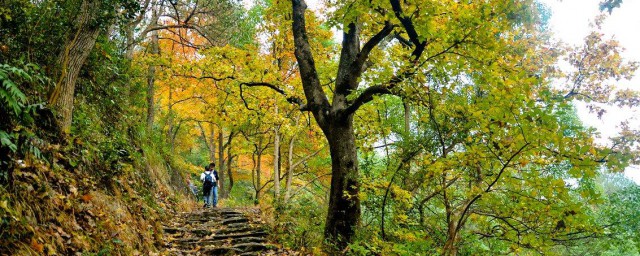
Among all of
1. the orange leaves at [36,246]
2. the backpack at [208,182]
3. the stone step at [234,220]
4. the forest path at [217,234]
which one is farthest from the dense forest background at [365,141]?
the backpack at [208,182]

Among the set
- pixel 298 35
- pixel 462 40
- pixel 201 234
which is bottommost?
pixel 201 234

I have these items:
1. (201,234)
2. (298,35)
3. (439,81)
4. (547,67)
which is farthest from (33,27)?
(547,67)

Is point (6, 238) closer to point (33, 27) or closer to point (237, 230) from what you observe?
point (33, 27)

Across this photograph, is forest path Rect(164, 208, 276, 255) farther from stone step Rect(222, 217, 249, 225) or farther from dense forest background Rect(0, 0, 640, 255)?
dense forest background Rect(0, 0, 640, 255)

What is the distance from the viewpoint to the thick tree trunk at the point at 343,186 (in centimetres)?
633

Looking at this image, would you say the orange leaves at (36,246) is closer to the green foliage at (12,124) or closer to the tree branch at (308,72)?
the green foliage at (12,124)

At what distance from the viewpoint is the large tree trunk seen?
512 centimetres

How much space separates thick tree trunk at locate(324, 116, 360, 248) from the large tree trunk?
4012 millimetres

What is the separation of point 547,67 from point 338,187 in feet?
26.6

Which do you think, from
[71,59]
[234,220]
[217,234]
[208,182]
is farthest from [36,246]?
[208,182]

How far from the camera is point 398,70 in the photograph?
5270 mm

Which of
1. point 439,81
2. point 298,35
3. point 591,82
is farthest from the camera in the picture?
point 591,82

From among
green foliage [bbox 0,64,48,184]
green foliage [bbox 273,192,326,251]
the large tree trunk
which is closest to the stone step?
green foliage [bbox 273,192,326,251]

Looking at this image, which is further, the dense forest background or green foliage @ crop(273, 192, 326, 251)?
green foliage @ crop(273, 192, 326, 251)
